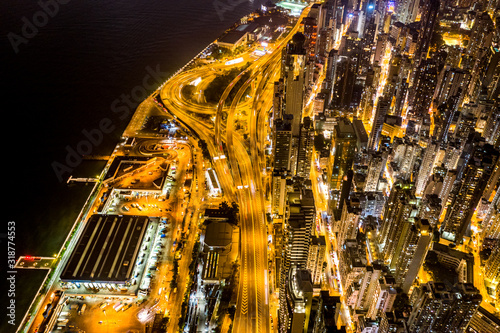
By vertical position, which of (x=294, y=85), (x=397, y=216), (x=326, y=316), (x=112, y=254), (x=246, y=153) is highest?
(x=294, y=85)

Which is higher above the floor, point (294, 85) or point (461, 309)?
point (294, 85)

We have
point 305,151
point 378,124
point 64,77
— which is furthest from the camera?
point 64,77

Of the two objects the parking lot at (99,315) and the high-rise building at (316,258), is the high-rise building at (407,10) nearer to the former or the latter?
the high-rise building at (316,258)

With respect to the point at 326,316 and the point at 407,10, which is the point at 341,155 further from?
the point at 407,10

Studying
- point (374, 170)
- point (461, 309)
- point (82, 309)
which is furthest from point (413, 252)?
point (82, 309)

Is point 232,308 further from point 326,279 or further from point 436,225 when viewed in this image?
point 436,225

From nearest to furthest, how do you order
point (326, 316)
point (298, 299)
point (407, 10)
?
point (298, 299)
point (326, 316)
point (407, 10)

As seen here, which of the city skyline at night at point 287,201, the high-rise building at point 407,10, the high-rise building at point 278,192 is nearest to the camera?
the city skyline at night at point 287,201

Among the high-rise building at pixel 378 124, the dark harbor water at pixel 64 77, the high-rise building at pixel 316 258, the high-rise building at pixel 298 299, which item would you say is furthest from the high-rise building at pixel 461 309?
the dark harbor water at pixel 64 77

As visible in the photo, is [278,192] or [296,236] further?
[278,192]
